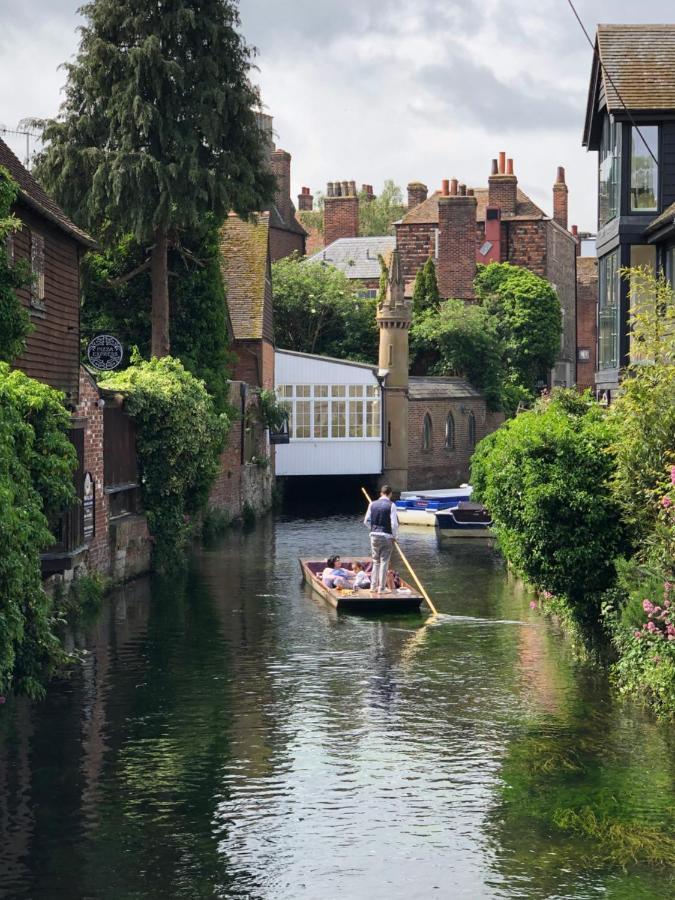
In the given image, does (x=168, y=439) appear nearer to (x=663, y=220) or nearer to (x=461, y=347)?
(x=663, y=220)

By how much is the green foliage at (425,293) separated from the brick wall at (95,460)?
41622mm

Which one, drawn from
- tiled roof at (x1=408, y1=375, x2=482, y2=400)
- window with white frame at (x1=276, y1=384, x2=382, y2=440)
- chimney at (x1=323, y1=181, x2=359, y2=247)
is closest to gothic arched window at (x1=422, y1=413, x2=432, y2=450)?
tiled roof at (x1=408, y1=375, x2=482, y2=400)

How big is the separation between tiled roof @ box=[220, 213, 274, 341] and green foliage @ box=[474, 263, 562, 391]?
21811 millimetres

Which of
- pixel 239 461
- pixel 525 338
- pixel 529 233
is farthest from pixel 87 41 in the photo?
pixel 529 233

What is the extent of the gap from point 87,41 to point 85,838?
2909 centimetres

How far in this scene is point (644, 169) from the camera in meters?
28.5

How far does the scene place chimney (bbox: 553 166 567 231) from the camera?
9031 centimetres

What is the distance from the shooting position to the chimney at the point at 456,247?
237ft

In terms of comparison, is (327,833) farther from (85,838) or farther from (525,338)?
(525,338)

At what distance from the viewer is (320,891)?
36.0ft

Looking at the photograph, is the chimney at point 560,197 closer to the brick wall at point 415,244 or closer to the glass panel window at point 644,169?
the brick wall at point 415,244

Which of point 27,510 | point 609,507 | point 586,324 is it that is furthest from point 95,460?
point 586,324

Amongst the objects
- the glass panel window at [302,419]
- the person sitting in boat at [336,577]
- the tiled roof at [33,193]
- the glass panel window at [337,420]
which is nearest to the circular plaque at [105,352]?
the tiled roof at [33,193]

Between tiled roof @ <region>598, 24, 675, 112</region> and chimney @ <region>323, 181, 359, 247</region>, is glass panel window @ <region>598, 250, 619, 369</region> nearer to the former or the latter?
tiled roof @ <region>598, 24, 675, 112</region>
